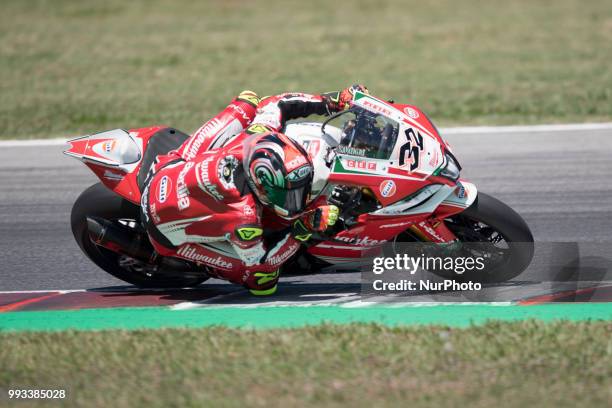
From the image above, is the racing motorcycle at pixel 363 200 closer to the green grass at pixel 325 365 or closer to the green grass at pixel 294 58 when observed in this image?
the green grass at pixel 325 365

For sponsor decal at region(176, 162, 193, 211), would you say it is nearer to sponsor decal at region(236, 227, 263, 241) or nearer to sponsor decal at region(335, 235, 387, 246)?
sponsor decal at region(236, 227, 263, 241)

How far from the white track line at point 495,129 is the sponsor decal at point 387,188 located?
212 inches

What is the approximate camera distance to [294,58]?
51.0 feet

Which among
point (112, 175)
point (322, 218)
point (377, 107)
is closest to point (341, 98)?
point (377, 107)

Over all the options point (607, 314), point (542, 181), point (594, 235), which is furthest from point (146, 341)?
point (542, 181)

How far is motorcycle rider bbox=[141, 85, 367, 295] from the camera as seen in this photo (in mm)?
5469

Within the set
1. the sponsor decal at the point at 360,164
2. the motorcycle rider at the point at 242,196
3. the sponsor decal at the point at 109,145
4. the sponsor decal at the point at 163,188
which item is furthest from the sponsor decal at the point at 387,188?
the sponsor decal at the point at 109,145

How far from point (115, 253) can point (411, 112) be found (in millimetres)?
2396

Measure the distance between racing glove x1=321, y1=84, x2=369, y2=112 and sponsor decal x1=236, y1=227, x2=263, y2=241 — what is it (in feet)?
3.40

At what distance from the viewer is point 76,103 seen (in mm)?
13102

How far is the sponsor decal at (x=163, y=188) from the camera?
19.2 ft

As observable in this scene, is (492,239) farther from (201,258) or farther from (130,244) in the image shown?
(130,244)

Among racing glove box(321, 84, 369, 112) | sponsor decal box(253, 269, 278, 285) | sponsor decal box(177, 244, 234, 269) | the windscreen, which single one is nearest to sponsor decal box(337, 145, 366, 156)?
the windscreen

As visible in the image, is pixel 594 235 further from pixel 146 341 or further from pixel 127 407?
pixel 127 407
